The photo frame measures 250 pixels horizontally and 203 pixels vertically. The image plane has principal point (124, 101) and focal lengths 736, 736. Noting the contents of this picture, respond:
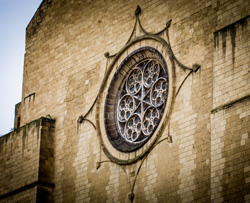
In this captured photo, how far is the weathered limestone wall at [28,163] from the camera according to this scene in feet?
72.1

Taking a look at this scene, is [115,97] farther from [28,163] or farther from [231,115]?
[231,115]

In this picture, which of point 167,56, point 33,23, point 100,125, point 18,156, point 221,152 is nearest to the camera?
point 221,152

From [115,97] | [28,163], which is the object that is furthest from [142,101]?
[28,163]

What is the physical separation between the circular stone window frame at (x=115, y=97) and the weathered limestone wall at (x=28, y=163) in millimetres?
2059

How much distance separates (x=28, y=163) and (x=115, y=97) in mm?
3476

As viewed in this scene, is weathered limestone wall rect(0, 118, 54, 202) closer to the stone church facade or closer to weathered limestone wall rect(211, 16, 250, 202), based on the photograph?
the stone church facade

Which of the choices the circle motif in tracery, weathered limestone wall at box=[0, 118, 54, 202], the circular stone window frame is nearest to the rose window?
the circle motif in tracery

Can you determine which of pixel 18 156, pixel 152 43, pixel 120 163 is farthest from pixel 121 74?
pixel 18 156

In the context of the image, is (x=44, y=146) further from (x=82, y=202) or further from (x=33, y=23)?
(x=33, y=23)

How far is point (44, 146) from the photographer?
22.5 meters

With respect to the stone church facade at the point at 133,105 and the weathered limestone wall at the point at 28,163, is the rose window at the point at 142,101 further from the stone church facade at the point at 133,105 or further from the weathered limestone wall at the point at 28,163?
the weathered limestone wall at the point at 28,163

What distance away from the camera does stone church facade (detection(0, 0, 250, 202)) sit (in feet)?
57.6

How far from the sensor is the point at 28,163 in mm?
22562

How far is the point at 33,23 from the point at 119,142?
6.68 meters
